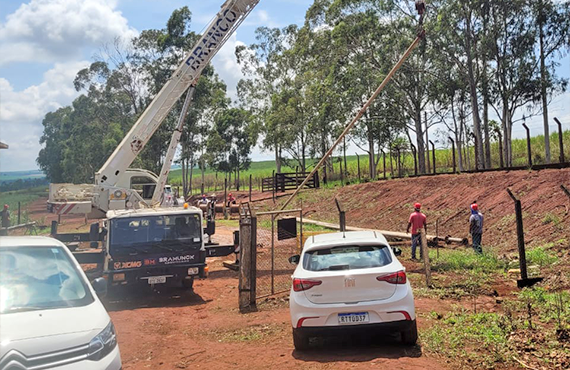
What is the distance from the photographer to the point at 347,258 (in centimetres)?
778

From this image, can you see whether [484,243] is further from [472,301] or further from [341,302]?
[341,302]

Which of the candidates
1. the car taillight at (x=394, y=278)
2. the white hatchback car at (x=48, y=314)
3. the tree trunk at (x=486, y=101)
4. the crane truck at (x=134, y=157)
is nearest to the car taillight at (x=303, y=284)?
the car taillight at (x=394, y=278)

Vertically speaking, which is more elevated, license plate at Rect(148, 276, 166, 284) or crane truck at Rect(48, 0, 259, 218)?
crane truck at Rect(48, 0, 259, 218)

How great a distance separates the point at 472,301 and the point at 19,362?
8.06 metres

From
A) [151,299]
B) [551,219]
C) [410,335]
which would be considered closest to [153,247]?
[151,299]

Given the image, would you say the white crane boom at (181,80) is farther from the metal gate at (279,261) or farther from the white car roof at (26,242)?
the white car roof at (26,242)

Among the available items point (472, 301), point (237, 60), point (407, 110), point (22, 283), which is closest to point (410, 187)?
point (407, 110)

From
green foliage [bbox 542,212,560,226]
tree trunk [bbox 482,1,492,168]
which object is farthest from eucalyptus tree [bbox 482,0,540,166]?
green foliage [bbox 542,212,560,226]

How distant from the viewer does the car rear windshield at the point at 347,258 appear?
7.66 m

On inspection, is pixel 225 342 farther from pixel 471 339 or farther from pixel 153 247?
pixel 153 247

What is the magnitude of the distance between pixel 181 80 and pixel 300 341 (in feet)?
47.6

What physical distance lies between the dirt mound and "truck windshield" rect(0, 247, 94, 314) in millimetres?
12485

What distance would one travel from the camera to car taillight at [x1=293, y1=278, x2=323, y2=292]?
7503 mm

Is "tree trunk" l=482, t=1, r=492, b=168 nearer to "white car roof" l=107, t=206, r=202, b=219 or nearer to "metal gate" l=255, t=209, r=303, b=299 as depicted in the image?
"metal gate" l=255, t=209, r=303, b=299
